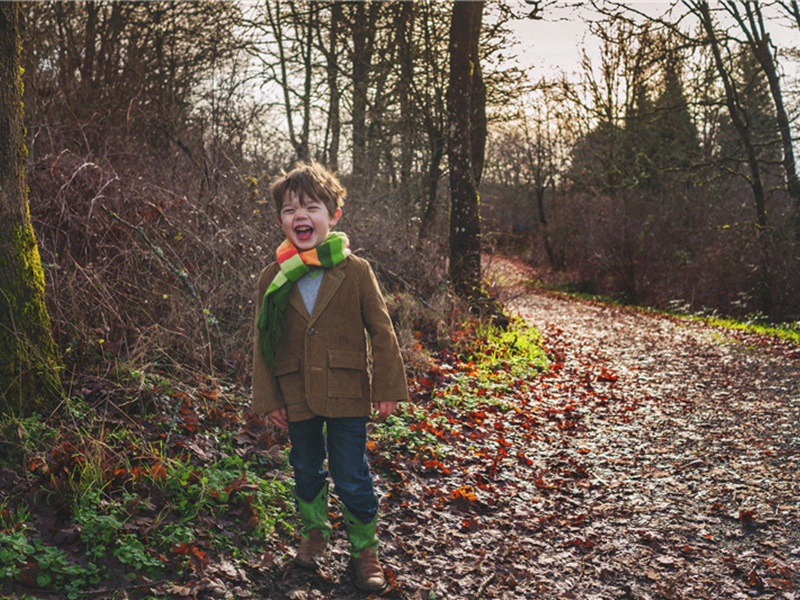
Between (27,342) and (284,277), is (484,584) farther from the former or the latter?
(27,342)

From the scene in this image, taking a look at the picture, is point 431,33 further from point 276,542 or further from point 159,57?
point 276,542

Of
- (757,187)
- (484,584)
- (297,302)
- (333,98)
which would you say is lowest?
(484,584)

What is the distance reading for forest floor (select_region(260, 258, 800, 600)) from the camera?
12.2 feet

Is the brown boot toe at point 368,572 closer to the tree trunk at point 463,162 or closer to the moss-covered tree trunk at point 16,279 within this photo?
the moss-covered tree trunk at point 16,279

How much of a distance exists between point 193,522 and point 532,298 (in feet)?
55.9

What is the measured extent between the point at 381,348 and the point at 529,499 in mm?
2384

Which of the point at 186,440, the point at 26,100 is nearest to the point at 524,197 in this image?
the point at 26,100

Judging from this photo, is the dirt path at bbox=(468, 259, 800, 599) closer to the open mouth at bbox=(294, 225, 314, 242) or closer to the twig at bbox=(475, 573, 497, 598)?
the twig at bbox=(475, 573, 497, 598)

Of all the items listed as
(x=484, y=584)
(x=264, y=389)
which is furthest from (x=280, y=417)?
(x=484, y=584)

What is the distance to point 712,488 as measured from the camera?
4.99 meters

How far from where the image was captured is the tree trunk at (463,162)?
34.1 ft

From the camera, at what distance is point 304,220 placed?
3162mm

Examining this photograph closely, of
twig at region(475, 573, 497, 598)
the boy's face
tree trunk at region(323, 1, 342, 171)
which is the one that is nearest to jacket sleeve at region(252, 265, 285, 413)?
the boy's face

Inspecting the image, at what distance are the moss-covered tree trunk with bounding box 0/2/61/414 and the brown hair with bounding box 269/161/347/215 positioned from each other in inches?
79.5
